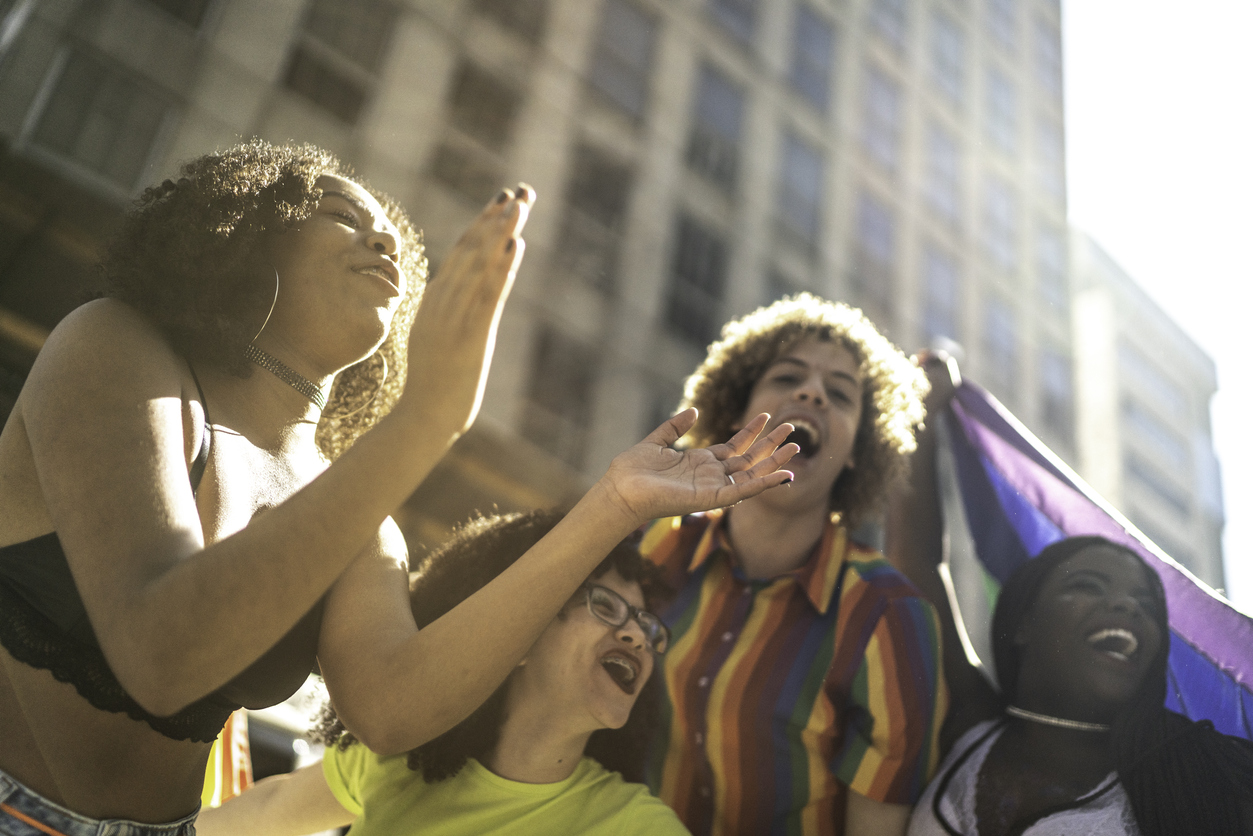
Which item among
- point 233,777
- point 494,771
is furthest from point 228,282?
point 233,777

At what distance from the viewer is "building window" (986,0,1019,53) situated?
12.6 meters

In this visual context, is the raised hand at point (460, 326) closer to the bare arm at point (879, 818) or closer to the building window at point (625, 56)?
the bare arm at point (879, 818)

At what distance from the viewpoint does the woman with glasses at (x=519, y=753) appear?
1669mm

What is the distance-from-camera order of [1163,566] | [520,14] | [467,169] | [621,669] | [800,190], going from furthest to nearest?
[800,190]
[520,14]
[467,169]
[1163,566]
[621,669]

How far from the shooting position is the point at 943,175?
461 inches

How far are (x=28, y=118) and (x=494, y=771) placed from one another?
172 inches

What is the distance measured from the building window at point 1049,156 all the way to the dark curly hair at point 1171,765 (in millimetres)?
12255

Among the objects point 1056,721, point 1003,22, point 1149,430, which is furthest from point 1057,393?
point 1056,721

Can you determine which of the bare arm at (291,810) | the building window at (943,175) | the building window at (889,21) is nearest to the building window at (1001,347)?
the building window at (943,175)

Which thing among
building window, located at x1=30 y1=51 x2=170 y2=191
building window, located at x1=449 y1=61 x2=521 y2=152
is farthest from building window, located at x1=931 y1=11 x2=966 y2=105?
building window, located at x1=30 y1=51 x2=170 y2=191

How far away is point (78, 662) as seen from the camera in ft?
3.59

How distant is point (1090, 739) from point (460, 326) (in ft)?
5.12

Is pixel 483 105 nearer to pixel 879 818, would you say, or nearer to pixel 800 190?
pixel 800 190

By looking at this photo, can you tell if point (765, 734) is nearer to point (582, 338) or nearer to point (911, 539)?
point (911, 539)
